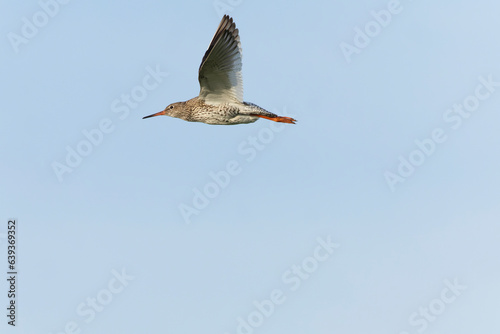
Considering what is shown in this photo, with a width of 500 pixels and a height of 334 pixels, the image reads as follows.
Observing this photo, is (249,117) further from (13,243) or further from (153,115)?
(13,243)

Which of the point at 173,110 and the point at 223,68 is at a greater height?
the point at 173,110

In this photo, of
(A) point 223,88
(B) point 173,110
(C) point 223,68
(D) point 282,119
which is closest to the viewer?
(C) point 223,68

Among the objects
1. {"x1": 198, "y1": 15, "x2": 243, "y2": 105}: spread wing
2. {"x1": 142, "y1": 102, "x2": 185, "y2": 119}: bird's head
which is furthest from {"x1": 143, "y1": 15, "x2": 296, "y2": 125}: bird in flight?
{"x1": 142, "y1": 102, "x2": 185, "y2": 119}: bird's head

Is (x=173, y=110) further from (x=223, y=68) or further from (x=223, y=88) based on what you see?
(x=223, y=68)

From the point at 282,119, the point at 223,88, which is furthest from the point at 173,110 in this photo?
the point at 282,119

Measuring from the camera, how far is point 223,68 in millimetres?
23750

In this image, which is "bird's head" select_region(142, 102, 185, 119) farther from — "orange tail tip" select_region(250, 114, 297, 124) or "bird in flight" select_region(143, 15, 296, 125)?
"orange tail tip" select_region(250, 114, 297, 124)

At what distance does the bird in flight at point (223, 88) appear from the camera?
23453 millimetres

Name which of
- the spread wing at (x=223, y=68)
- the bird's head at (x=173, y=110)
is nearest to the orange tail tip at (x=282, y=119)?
the spread wing at (x=223, y=68)

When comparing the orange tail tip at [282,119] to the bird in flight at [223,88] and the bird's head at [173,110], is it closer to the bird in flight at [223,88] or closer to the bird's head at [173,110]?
the bird in flight at [223,88]

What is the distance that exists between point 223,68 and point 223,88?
23.5 inches

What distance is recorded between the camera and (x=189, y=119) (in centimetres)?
2525

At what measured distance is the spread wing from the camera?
23.4m

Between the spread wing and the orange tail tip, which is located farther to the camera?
the orange tail tip
